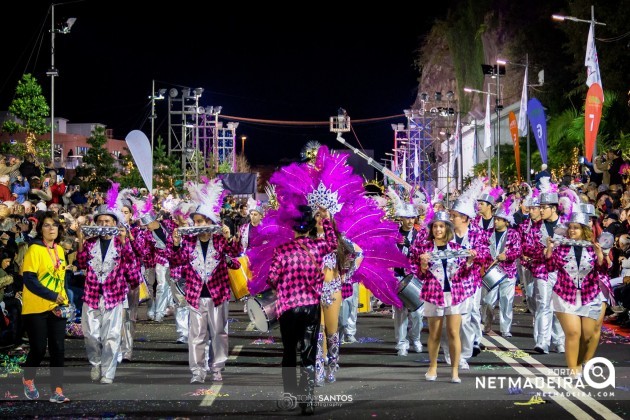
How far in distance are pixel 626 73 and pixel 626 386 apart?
28.3 meters

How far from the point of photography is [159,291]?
698 inches

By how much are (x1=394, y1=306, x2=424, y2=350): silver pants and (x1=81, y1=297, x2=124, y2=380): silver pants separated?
3.90 meters

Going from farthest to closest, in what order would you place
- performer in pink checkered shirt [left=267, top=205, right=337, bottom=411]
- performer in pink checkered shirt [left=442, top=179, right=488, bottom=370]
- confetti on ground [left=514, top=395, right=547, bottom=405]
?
performer in pink checkered shirt [left=442, top=179, right=488, bottom=370], confetti on ground [left=514, top=395, right=547, bottom=405], performer in pink checkered shirt [left=267, top=205, right=337, bottom=411]

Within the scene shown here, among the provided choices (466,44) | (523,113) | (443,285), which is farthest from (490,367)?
(466,44)

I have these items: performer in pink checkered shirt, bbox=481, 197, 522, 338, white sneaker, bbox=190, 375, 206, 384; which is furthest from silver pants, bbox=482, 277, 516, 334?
white sneaker, bbox=190, 375, 206, 384

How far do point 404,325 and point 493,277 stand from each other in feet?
5.58

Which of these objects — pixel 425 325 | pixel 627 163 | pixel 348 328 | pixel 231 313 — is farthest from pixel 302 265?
pixel 627 163

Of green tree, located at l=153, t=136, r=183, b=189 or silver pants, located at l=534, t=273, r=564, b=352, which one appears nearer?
silver pants, located at l=534, t=273, r=564, b=352

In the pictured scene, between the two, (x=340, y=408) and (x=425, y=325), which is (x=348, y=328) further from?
(x=340, y=408)

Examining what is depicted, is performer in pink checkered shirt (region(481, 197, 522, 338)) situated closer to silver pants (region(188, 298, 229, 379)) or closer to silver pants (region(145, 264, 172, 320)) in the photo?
silver pants (region(188, 298, 229, 379))

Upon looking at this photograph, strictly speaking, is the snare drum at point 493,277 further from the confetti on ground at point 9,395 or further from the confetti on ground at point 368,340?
the confetti on ground at point 9,395

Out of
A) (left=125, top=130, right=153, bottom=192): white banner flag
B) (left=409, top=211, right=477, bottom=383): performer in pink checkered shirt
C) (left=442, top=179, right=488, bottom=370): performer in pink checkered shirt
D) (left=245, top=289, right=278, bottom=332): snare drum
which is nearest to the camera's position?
(left=245, top=289, right=278, bottom=332): snare drum

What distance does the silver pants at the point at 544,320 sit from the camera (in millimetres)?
13203

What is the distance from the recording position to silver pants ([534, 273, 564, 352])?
13.2 m
